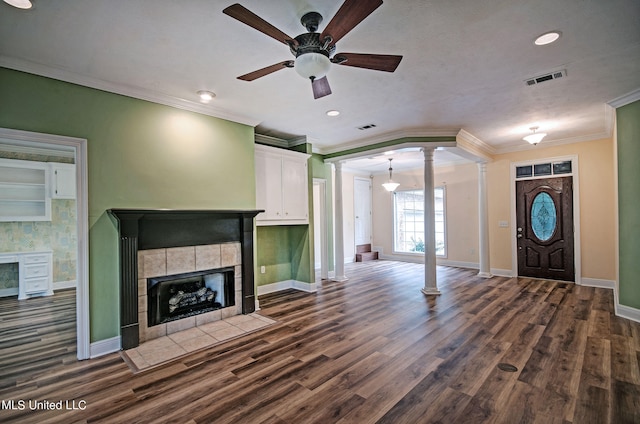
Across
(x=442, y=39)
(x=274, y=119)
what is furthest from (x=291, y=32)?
(x=274, y=119)

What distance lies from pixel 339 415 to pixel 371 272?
17.4ft

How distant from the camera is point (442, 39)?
2.49m

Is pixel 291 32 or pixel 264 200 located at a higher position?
pixel 291 32

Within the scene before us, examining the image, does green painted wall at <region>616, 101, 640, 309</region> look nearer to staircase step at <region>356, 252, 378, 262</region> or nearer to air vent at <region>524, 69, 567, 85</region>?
air vent at <region>524, 69, 567, 85</region>

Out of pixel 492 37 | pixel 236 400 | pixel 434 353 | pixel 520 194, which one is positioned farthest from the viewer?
pixel 520 194

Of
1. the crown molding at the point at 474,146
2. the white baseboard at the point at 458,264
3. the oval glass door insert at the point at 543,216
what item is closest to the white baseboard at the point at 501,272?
the white baseboard at the point at 458,264

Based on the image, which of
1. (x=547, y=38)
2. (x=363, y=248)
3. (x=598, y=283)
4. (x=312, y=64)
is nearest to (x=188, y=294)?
(x=312, y=64)

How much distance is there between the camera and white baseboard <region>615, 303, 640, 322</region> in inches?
149

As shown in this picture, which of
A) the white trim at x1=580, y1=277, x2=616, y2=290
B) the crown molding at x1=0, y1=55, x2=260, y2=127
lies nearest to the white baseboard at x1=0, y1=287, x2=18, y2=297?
the crown molding at x1=0, y1=55, x2=260, y2=127

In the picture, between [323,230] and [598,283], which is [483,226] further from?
[323,230]

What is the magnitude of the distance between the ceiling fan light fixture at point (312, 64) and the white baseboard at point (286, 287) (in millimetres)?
4104

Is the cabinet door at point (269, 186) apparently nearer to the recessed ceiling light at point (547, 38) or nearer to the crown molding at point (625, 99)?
the recessed ceiling light at point (547, 38)

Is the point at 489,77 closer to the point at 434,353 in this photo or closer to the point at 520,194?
the point at 434,353

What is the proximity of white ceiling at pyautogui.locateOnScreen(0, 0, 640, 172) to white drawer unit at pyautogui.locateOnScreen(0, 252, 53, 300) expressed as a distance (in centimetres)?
415
